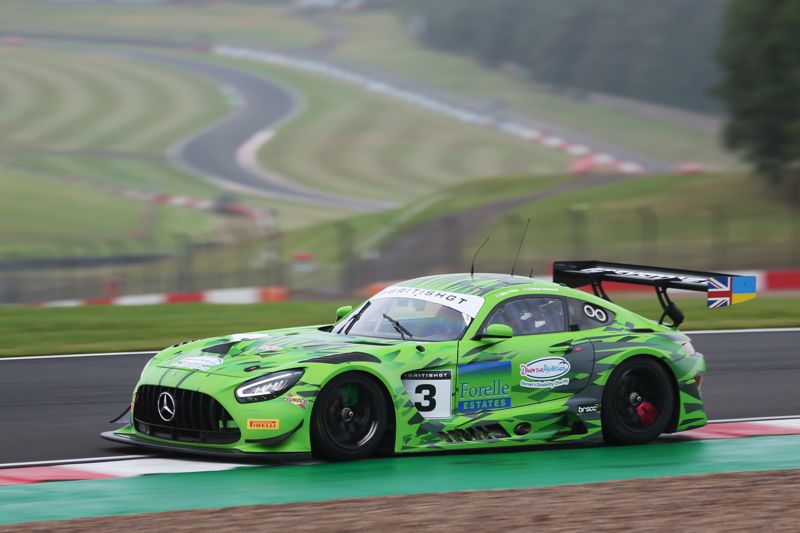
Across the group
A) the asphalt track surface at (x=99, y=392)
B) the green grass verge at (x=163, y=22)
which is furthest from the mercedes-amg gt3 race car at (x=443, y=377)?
the green grass verge at (x=163, y=22)

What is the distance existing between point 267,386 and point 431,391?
1182 millimetres

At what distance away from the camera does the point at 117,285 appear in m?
30.2

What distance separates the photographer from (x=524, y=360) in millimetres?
9219

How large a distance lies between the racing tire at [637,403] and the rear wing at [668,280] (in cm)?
65

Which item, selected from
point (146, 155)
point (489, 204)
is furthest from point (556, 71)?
point (489, 204)

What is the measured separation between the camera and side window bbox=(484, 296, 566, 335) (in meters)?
9.38

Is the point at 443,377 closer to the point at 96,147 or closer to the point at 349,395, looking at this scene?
the point at 349,395

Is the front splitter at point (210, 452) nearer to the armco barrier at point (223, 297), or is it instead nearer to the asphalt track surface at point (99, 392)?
the asphalt track surface at point (99, 392)

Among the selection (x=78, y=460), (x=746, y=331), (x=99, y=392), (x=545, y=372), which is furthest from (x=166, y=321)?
(x=545, y=372)

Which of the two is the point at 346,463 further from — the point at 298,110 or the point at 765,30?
A: the point at 298,110

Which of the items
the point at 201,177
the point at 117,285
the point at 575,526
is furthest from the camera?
the point at 201,177

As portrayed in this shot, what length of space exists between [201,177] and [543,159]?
1924 cm

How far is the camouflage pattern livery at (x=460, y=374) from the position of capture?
328 inches

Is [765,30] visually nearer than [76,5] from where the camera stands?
Yes
